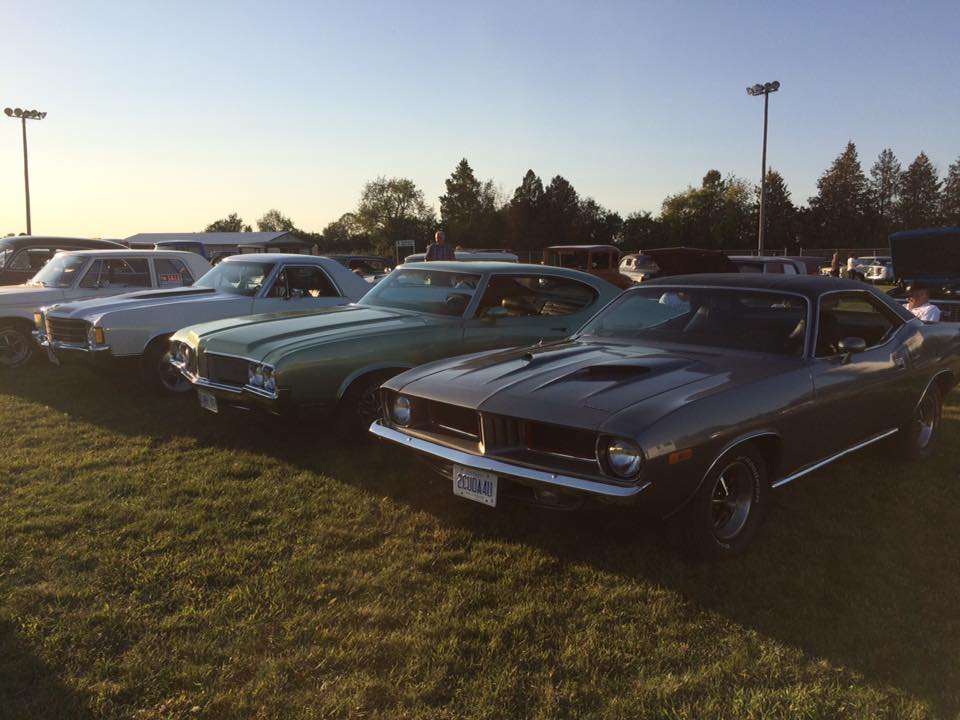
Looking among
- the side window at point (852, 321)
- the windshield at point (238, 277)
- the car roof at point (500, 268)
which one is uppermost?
the car roof at point (500, 268)

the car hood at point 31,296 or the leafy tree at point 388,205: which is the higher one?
the leafy tree at point 388,205

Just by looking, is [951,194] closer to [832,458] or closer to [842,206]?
[842,206]

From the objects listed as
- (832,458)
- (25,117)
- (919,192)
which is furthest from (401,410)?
(919,192)

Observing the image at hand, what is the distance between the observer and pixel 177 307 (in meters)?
7.56

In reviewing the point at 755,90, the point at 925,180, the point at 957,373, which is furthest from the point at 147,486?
the point at 925,180

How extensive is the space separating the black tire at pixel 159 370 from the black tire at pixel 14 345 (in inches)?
125

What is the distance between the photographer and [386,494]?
178 inches

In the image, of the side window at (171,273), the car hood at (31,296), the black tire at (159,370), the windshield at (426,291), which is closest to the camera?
the windshield at (426,291)

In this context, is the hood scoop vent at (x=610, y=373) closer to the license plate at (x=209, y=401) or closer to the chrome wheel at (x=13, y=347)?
the license plate at (x=209, y=401)

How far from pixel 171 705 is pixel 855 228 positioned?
88.8 metres

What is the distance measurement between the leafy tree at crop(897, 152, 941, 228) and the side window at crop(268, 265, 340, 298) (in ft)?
314

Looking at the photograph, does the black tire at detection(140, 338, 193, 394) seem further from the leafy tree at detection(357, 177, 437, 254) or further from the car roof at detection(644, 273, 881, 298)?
the leafy tree at detection(357, 177, 437, 254)

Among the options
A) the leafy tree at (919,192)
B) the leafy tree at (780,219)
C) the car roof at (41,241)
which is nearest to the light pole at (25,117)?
the car roof at (41,241)

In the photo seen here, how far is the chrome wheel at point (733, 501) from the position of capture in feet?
11.7
